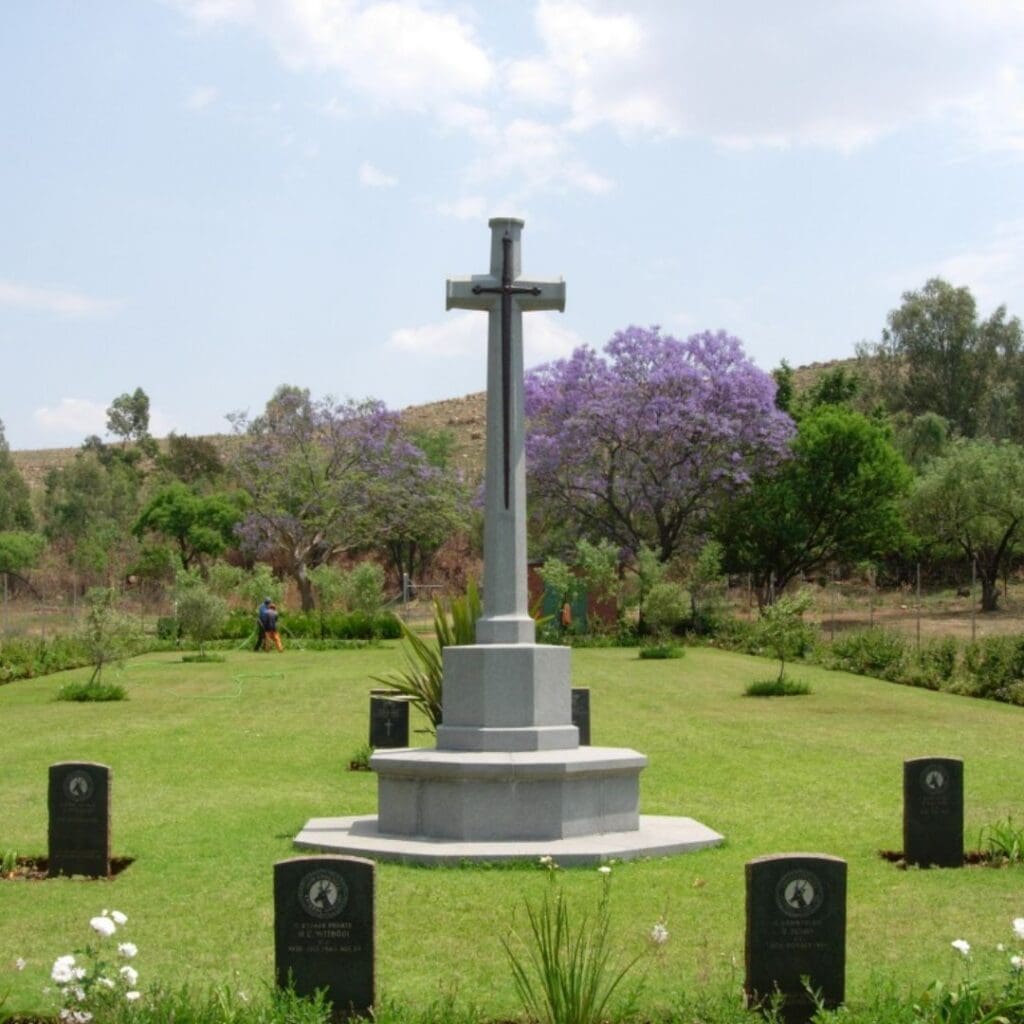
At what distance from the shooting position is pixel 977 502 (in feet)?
161

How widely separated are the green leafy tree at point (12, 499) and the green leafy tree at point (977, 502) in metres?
40.2

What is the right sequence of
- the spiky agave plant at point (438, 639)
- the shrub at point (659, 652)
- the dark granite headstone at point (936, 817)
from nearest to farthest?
the dark granite headstone at point (936, 817) → the spiky agave plant at point (438, 639) → the shrub at point (659, 652)

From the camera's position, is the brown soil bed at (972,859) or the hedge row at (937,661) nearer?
the brown soil bed at (972,859)

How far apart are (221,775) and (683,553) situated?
31.5m

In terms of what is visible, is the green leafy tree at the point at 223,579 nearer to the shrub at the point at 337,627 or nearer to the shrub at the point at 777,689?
the shrub at the point at 337,627

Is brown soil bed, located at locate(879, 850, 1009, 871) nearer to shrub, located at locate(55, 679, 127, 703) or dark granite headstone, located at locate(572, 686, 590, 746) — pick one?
dark granite headstone, located at locate(572, 686, 590, 746)

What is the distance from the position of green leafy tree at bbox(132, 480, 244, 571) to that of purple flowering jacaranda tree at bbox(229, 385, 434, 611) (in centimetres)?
663

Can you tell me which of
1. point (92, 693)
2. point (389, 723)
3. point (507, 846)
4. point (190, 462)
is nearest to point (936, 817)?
point (507, 846)

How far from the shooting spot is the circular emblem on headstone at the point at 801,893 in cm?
731

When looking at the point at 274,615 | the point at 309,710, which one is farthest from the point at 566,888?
the point at 274,615

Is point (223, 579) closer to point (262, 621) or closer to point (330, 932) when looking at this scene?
point (262, 621)

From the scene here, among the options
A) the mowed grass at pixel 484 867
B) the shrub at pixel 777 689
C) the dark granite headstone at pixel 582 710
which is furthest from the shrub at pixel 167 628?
the dark granite headstone at pixel 582 710

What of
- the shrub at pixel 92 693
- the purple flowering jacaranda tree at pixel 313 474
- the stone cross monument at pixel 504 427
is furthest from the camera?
the purple flowering jacaranda tree at pixel 313 474

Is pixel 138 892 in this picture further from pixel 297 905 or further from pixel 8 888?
pixel 297 905
